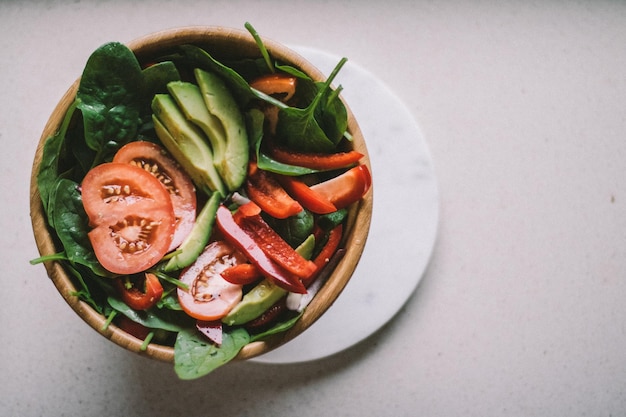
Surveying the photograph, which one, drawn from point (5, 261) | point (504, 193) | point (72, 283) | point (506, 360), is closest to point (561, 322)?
point (506, 360)

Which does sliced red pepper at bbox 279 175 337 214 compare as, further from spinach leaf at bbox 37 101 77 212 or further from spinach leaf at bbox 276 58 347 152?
spinach leaf at bbox 37 101 77 212

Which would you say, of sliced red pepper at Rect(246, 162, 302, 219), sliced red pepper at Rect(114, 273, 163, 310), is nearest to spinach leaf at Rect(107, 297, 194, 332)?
sliced red pepper at Rect(114, 273, 163, 310)

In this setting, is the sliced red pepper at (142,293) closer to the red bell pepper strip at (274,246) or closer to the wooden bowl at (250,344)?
the wooden bowl at (250,344)

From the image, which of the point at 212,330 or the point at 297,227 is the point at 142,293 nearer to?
the point at 212,330

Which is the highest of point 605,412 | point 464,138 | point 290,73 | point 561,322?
point 290,73

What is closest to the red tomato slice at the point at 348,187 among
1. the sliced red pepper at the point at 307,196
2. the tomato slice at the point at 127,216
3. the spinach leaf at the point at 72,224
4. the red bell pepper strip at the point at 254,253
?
the sliced red pepper at the point at 307,196

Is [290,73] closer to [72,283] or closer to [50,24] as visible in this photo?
[72,283]
